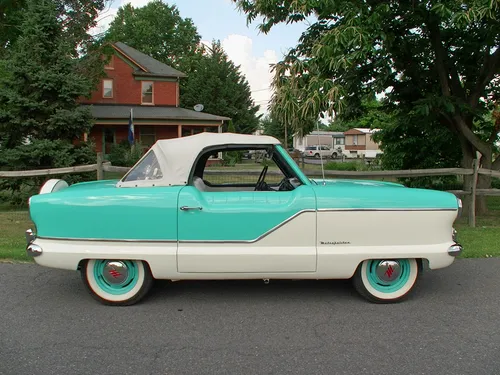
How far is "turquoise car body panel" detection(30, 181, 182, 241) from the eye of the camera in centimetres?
405

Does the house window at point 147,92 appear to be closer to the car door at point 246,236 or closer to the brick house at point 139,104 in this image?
the brick house at point 139,104

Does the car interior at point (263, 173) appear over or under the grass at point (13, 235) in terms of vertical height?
over

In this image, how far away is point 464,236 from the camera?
728 cm

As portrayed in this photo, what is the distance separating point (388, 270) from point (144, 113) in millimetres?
26354

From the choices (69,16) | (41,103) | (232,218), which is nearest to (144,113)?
(69,16)

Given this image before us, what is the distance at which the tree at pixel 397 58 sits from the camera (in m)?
6.12

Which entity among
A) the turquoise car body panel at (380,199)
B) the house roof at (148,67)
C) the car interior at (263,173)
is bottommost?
the turquoise car body panel at (380,199)

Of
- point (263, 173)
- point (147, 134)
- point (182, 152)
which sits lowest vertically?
point (263, 173)

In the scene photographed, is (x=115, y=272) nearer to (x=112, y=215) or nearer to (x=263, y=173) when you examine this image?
(x=112, y=215)

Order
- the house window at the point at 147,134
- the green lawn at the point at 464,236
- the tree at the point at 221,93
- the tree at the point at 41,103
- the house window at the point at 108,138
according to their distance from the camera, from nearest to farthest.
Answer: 1. the green lawn at the point at 464,236
2. the tree at the point at 41,103
3. the house window at the point at 108,138
4. the house window at the point at 147,134
5. the tree at the point at 221,93

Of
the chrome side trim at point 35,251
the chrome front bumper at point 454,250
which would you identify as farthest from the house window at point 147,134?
the chrome front bumper at point 454,250

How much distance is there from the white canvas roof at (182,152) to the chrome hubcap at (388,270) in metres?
1.55

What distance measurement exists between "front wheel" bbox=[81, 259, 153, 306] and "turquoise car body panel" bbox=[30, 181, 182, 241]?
30cm

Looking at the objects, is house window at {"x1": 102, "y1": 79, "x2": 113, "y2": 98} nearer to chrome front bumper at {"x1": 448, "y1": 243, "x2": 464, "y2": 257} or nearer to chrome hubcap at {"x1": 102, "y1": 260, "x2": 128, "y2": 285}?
chrome hubcap at {"x1": 102, "y1": 260, "x2": 128, "y2": 285}
